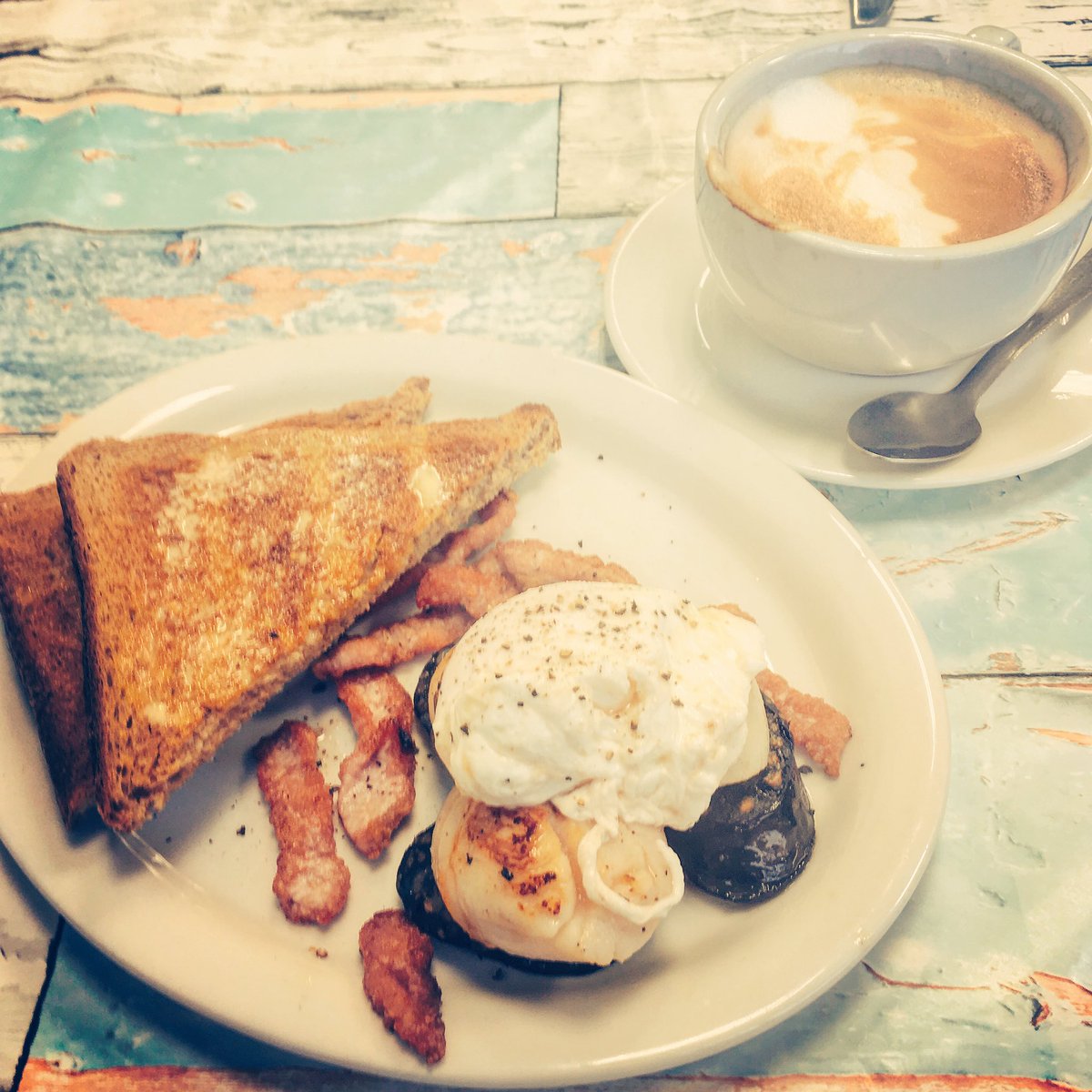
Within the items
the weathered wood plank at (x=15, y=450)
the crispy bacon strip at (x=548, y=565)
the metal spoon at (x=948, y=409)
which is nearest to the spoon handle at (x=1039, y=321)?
the metal spoon at (x=948, y=409)

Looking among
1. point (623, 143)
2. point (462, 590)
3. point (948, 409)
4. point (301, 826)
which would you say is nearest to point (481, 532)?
point (462, 590)

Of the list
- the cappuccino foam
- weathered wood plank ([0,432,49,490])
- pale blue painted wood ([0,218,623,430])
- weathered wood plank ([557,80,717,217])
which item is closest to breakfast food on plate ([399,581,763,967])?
the cappuccino foam

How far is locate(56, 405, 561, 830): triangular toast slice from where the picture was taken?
Answer: 3.92ft

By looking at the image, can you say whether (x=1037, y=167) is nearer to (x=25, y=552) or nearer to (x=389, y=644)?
(x=389, y=644)

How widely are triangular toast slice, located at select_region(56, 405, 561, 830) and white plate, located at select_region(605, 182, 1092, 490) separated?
29 cm

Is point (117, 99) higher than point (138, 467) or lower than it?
higher

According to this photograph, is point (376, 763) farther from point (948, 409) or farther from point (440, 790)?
point (948, 409)

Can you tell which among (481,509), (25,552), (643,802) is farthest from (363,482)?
(643,802)

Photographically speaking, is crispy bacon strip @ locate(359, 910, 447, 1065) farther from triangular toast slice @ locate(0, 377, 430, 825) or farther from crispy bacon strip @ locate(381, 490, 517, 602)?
crispy bacon strip @ locate(381, 490, 517, 602)

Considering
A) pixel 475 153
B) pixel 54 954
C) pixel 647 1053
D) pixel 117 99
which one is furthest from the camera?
pixel 117 99

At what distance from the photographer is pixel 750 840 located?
1.05 metres

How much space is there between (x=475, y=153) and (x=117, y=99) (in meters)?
1.01

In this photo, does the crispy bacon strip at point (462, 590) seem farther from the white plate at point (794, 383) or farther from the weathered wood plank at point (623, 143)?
the weathered wood plank at point (623, 143)

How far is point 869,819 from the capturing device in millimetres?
1080
